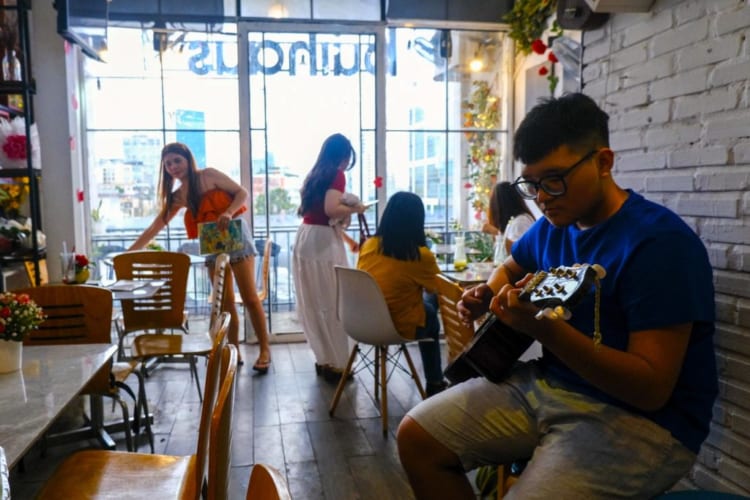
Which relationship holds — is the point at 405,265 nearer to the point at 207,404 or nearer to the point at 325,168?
the point at 325,168

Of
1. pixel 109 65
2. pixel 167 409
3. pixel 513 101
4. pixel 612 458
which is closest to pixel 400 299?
pixel 167 409

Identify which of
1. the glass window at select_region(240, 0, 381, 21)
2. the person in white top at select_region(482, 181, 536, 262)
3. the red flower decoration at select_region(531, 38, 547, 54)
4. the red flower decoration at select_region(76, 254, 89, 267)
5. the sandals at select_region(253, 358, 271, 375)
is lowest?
the sandals at select_region(253, 358, 271, 375)

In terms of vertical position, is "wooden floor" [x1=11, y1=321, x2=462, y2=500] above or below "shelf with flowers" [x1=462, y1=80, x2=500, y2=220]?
below

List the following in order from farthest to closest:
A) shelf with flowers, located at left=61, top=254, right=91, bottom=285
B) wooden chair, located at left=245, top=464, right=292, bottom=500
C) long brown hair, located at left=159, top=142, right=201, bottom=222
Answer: long brown hair, located at left=159, top=142, right=201, bottom=222 → shelf with flowers, located at left=61, top=254, right=91, bottom=285 → wooden chair, located at left=245, top=464, right=292, bottom=500

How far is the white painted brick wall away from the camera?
1701 mm

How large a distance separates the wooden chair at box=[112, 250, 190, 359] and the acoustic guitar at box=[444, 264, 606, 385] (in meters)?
2.33

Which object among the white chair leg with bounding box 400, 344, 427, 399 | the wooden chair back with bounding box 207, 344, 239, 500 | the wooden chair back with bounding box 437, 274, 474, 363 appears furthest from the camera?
the white chair leg with bounding box 400, 344, 427, 399

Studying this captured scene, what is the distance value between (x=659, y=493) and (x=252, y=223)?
379 cm

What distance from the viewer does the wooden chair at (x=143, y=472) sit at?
4.61ft

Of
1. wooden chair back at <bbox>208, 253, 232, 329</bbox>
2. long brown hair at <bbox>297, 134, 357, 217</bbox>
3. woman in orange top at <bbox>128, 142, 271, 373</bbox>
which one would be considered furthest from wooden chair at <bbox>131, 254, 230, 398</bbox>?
long brown hair at <bbox>297, 134, 357, 217</bbox>

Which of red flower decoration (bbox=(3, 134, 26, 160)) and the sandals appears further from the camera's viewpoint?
the sandals

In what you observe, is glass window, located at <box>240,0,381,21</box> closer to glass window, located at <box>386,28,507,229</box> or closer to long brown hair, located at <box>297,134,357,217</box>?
glass window, located at <box>386,28,507,229</box>

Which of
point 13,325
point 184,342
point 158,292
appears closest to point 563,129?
point 13,325

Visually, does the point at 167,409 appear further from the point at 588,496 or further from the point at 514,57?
the point at 514,57
